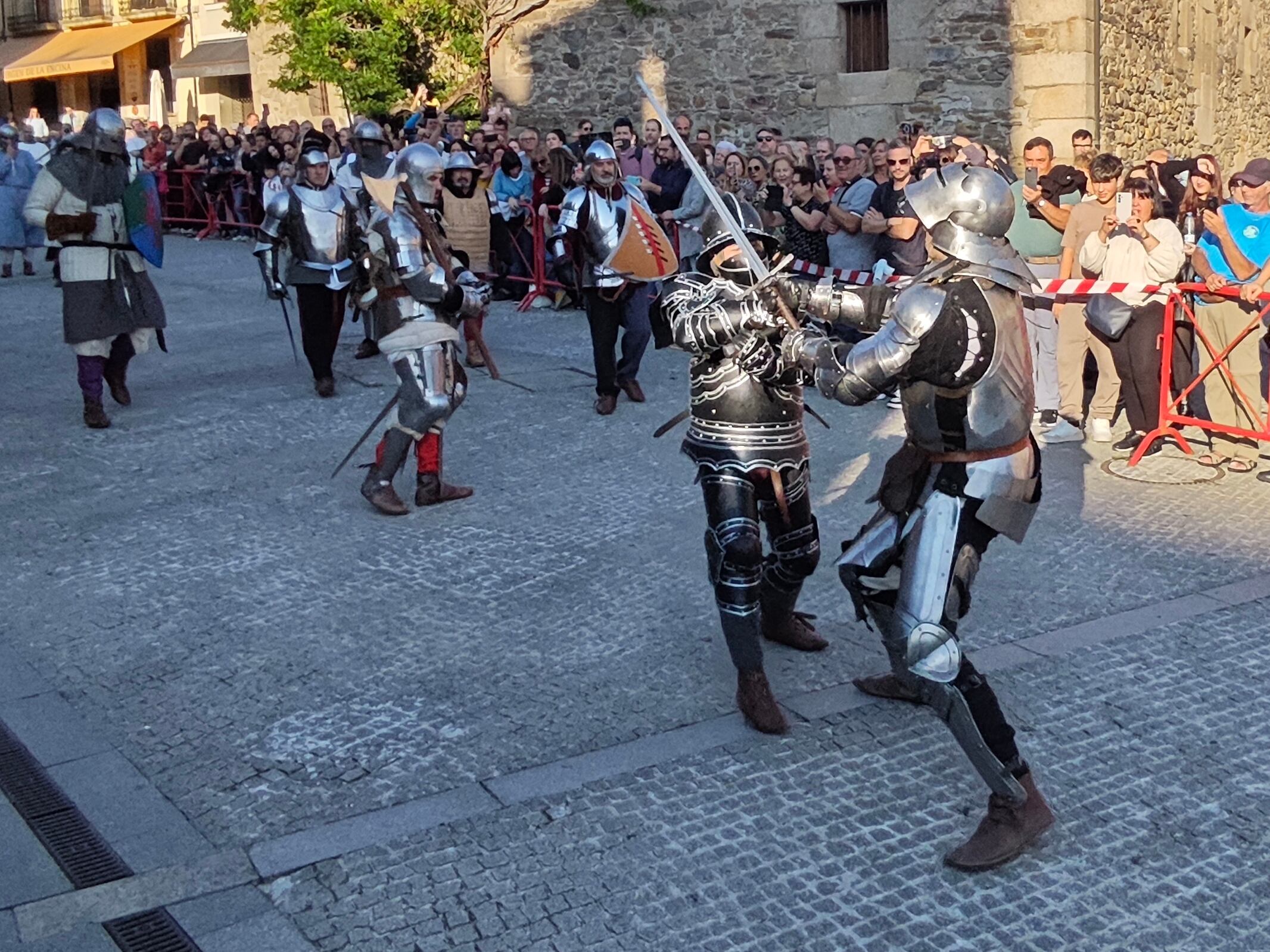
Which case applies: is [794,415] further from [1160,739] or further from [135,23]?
[135,23]

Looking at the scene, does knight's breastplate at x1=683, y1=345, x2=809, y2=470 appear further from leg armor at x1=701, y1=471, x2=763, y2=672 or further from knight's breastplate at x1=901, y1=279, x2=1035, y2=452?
knight's breastplate at x1=901, y1=279, x2=1035, y2=452

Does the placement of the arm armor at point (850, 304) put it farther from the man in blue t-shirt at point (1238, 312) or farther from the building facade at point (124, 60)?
the building facade at point (124, 60)

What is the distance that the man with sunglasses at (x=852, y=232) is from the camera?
1015 centimetres

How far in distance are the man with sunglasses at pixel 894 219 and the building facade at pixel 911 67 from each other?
20.4ft

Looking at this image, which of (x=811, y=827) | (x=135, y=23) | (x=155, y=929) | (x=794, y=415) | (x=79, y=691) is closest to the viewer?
(x=155, y=929)

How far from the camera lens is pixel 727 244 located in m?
4.76

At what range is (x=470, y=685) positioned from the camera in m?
5.03

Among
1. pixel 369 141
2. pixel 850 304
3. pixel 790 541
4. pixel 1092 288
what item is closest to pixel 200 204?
pixel 369 141

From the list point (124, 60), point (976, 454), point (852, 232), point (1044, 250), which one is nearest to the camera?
point (976, 454)

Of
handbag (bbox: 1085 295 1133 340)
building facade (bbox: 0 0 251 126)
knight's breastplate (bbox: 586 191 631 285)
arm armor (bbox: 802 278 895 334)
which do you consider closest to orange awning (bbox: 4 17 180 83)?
building facade (bbox: 0 0 251 126)

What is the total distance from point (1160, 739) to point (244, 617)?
3.28 meters

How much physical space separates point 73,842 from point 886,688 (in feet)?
8.00

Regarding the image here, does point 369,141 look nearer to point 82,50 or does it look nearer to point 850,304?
point 850,304

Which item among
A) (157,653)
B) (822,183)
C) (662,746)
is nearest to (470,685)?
(662,746)
